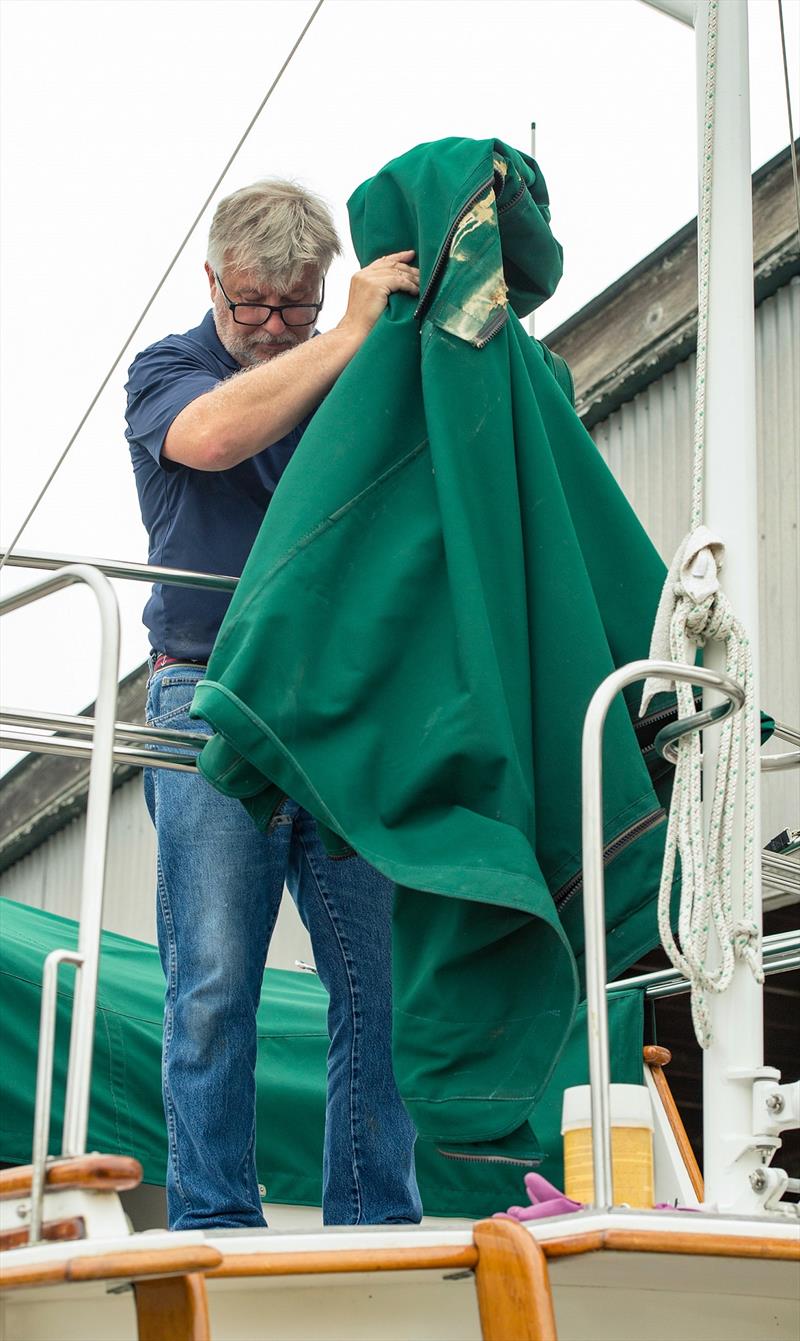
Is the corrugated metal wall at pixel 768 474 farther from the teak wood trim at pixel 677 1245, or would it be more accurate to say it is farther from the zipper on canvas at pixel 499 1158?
the teak wood trim at pixel 677 1245

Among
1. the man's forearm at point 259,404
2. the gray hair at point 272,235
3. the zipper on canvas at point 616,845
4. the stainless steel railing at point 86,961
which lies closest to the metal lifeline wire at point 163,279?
the gray hair at point 272,235

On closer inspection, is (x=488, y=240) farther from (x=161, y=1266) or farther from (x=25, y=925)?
(x=25, y=925)

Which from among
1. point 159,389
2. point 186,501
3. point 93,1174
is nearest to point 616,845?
point 93,1174

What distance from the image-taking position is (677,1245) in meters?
1.72

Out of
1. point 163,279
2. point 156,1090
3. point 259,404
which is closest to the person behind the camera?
point 259,404

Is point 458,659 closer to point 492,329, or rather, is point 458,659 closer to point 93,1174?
point 492,329

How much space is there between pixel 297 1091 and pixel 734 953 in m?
2.73

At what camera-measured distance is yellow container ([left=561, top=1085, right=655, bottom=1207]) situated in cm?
198

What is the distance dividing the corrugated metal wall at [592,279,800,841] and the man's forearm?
3421mm

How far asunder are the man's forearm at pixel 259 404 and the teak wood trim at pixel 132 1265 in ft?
4.67

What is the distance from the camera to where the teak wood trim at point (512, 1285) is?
170 centimetres

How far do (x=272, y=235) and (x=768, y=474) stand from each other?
347cm

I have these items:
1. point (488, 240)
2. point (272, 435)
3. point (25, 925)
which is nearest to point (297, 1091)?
point (25, 925)

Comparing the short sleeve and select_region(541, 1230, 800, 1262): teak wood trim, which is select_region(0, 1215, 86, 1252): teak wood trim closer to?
select_region(541, 1230, 800, 1262): teak wood trim
